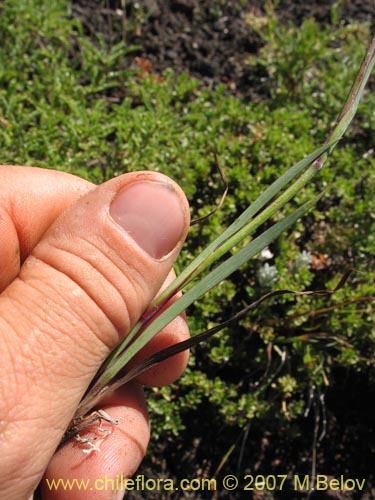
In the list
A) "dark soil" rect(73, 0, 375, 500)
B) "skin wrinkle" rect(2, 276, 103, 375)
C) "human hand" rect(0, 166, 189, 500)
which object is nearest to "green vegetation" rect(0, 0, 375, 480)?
Result: "dark soil" rect(73, 0, 375, 500)

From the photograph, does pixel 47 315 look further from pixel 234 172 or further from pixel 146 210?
pixel 234 172

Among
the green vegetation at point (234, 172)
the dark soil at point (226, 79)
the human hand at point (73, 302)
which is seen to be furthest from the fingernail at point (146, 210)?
the dark soil at point (226, 79)

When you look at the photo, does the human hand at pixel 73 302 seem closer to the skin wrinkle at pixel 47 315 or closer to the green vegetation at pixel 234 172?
the skin wrinkle at pixel 47 315

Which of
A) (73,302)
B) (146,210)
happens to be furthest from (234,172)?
(73,302)

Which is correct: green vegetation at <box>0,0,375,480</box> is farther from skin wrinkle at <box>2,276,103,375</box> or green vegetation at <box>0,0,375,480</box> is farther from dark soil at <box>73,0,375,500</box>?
skin wrinkle at <box>2,276,103,375</box>

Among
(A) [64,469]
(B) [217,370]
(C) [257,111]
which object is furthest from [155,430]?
(C) [257,111]
